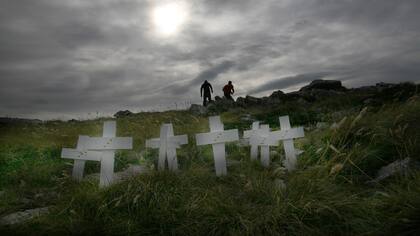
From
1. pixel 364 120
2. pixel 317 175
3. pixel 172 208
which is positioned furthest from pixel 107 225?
pixel 364 120

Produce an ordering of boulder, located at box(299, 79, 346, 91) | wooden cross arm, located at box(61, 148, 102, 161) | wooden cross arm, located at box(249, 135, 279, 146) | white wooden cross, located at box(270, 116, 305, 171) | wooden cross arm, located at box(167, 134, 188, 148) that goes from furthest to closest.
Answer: boulder, located at box(299, 79, 346, 91)
wooden cross arm, located at box(249, 135, 279, 146)
white wooden cross, located at box(270, 116, 305, 171)
wooden cross arm, located at box(61, 148, 102, 161)
wooden cross arm, located at box(167, 134, 188, 148)

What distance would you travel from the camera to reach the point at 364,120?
26.1ft

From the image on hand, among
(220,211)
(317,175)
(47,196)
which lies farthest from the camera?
(47,196)

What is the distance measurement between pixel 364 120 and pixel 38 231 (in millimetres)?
6084

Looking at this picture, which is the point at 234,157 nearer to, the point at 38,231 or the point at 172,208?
the point at 172,208

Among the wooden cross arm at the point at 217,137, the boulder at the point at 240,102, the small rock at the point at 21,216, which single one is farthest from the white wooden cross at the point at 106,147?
the boulder at the point at 240,102

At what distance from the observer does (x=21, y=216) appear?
17.1 feet

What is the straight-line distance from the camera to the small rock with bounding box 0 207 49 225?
201 inches

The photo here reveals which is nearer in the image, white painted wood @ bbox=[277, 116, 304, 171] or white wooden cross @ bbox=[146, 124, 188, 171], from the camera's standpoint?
white wooden cross @ bbox=[146, 124, 188, 171]

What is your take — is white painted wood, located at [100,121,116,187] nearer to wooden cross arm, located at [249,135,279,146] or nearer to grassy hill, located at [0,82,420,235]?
grassy hill, located at [0,82,420,235]

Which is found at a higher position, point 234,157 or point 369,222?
point 234,157

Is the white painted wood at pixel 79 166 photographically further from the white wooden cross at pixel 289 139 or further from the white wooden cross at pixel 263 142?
the white wooden cross at pixel 289 139

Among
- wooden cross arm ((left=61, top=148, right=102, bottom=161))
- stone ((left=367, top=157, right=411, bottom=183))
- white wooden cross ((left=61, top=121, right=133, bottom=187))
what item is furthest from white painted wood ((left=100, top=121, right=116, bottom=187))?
stone ((left=367, top=157, right=411, bottom=183))

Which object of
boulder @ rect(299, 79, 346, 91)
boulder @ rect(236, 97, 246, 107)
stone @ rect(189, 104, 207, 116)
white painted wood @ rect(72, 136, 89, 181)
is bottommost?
white painted wood @ rect(72, 136, 89, 181)
